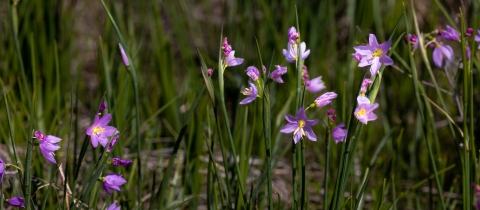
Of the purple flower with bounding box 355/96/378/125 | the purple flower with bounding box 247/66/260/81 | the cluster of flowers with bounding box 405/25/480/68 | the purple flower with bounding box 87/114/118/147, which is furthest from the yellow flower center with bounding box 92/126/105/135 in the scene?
the cluster of flowers with bounding box 405/25/480/68

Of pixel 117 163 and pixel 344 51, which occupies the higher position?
pixel 344 51

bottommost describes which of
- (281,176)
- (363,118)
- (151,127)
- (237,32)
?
(281,176)

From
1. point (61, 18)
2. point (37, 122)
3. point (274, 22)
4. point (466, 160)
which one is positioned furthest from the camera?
point (61, 18)

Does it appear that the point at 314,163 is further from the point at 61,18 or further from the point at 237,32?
the point at 61,18

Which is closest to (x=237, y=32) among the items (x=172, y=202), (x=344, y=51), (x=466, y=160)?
(x=344, y=51)

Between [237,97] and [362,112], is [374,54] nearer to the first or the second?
[362,112]

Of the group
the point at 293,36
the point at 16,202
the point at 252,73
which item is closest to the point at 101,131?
the point at 16,202
